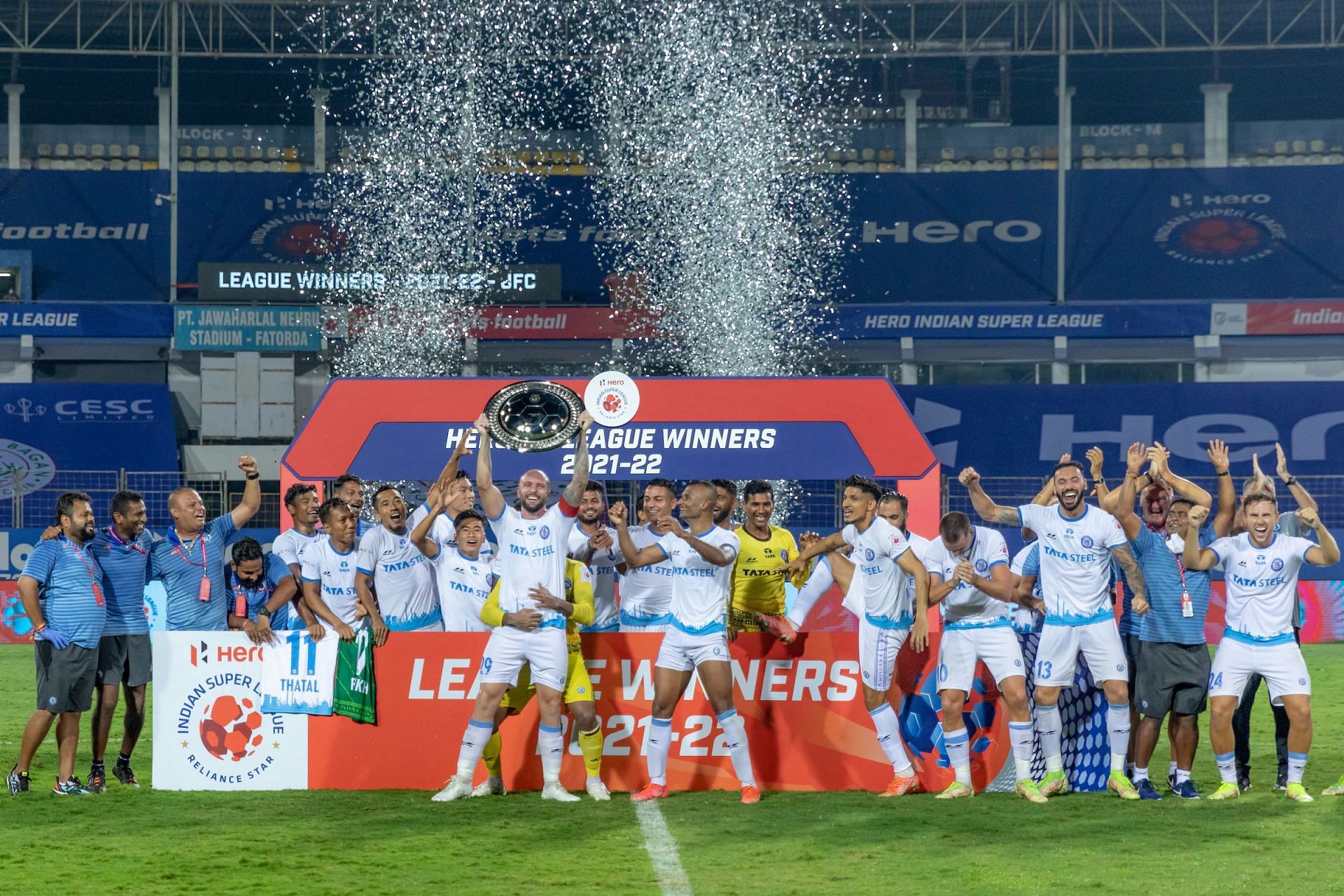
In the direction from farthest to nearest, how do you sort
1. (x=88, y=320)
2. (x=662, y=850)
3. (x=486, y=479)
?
(x=88, y=320), (x=486, y=479), (x=662, y=850)

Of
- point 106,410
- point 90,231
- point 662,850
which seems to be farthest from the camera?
point 90,231

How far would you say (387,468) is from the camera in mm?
12188

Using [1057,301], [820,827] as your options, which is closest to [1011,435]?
[1057,301]

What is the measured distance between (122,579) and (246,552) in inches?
32.2

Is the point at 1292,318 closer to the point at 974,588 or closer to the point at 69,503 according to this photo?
the point at 974,588

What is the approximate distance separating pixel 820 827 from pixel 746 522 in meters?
2.47

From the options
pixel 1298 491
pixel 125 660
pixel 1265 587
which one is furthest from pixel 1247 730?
pixel 125 660

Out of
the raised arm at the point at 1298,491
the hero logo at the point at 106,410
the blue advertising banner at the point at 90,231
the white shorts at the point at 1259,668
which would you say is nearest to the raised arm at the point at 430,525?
the white shorts at the point at 1259,668

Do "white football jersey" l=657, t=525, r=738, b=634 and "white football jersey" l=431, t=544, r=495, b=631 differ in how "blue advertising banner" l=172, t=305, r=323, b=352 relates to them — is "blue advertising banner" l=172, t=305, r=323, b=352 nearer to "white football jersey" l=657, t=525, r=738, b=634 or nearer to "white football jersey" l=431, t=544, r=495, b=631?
"white football jersey" l=431, t=544, r=495, b=631

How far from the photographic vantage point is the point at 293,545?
35.2ft

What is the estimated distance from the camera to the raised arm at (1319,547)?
8859 mm

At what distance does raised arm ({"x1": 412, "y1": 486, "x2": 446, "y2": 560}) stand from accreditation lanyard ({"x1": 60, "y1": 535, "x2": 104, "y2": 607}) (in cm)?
200

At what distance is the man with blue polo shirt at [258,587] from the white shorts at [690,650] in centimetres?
240

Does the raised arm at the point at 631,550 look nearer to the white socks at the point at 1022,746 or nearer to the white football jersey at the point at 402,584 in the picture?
the white football jersey at the point at 402,584
